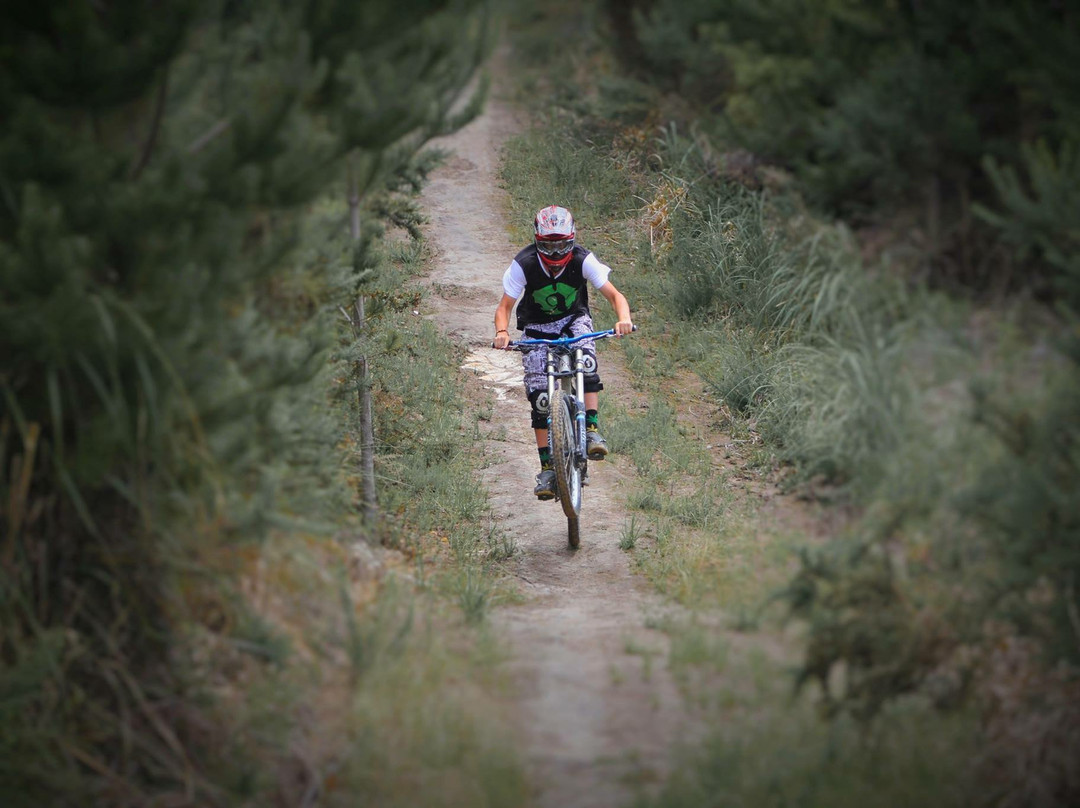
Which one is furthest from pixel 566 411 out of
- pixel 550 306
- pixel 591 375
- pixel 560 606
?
pixel 560 606

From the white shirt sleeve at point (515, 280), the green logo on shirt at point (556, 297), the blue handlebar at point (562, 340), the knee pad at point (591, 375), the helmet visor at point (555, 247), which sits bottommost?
the knee pad at point (591, 375)

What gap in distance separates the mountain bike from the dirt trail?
0.56 m

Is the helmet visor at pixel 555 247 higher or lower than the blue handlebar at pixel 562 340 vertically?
higher

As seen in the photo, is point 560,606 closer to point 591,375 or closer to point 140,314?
point 591,375

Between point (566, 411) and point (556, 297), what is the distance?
0.82 meters

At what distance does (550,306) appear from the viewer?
7.95 metres

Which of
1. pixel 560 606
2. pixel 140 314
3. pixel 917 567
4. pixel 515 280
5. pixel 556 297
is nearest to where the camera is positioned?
pixel 140 314

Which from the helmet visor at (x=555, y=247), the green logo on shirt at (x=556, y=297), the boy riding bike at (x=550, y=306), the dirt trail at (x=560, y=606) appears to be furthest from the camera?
the green logo on shirt at (x=556, y=297)

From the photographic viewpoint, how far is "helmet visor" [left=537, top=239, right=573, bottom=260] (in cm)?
765

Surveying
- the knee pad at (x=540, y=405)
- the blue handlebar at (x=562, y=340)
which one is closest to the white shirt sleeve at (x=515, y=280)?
the blue handlebar at (x=562, y=340)

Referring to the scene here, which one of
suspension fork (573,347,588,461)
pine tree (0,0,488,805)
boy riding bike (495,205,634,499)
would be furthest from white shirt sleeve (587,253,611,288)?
pine tree (0,0,488,805)

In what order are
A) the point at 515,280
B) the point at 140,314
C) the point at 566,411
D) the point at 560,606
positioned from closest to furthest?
the point at 140,314 < the point at 560,606 < the point at 566,411 < the point at 515,280

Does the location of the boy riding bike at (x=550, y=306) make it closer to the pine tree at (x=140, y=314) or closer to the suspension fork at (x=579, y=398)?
the suspension fork at (x=579, y=398)

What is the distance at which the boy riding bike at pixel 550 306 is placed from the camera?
25.5 feet
